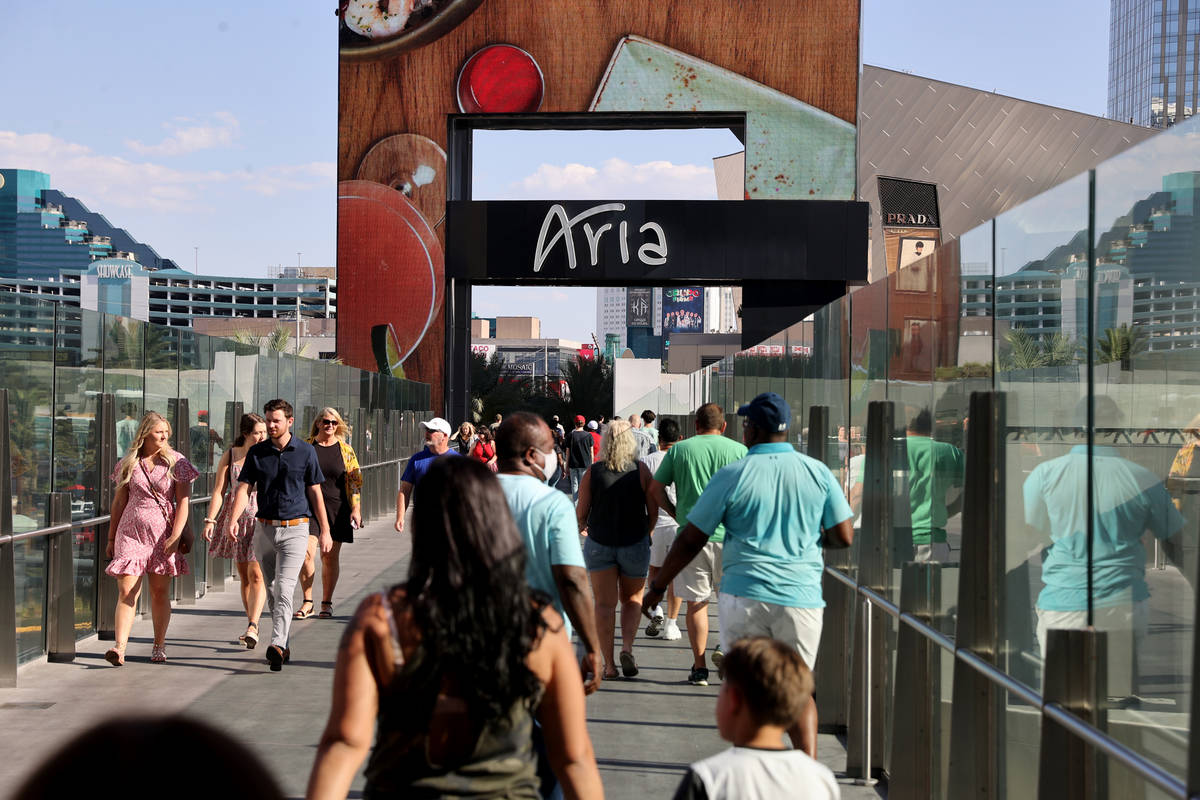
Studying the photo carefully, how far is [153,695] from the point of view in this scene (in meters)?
8.78

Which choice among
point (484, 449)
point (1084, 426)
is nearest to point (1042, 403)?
point (1084, 426)

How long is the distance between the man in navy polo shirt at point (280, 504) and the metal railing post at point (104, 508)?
1.49 metres

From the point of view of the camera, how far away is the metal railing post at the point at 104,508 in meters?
11.2

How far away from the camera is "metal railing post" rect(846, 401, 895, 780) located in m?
7.02

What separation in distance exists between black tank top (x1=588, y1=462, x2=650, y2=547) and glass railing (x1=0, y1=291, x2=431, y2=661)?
411cm

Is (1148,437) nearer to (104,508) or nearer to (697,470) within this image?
(697,470)

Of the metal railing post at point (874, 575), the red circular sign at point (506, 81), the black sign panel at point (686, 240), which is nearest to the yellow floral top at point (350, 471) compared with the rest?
the metal railing post at point (874, 575)

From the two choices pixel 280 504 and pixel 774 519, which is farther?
pixel 280 504

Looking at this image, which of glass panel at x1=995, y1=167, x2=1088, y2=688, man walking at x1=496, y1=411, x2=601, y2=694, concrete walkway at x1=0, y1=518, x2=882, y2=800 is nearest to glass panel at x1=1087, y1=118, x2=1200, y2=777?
glass panel at x1=995, y1=167, x2=1088, y2=688

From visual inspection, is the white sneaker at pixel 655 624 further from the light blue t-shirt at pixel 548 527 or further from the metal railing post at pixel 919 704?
the light blue t-shirt at pixel 548 527

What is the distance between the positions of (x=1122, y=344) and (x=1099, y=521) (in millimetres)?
550

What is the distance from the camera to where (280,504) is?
10141 millimetres

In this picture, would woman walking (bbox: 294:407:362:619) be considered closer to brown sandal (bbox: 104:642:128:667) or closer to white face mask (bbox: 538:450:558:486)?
white face mask (bbox: 538:450:558:486)

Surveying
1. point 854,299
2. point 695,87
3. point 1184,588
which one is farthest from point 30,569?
point 695,87
